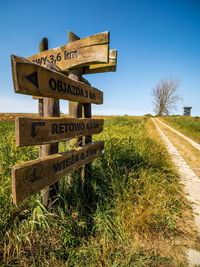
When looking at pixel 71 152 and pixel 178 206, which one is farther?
pixel 178 206

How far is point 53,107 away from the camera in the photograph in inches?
60.1

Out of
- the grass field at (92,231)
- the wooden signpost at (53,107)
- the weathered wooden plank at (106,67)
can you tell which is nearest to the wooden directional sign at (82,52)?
the wooden signpost at (53,107)

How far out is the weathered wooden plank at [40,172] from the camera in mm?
1008

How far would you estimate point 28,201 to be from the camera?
1658 millimetres

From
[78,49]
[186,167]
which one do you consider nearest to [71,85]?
[78,49]

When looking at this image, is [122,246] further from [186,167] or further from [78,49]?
[186,167]

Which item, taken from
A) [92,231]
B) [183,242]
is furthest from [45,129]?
[183,242]

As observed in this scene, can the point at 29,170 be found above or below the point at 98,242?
above

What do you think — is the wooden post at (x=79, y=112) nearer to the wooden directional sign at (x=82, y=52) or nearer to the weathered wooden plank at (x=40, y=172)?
the wooden directional sign at (x=82, y=52)

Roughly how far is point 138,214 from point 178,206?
0.89 metres

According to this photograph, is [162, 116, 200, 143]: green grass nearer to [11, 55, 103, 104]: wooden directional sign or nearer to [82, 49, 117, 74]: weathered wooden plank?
[82, 49, 117, 74]: weathered wooden plank

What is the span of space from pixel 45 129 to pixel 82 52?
1232mm

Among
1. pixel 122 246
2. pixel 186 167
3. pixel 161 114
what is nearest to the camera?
pixel 122 246

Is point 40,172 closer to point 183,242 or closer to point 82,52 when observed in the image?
point 82,52
